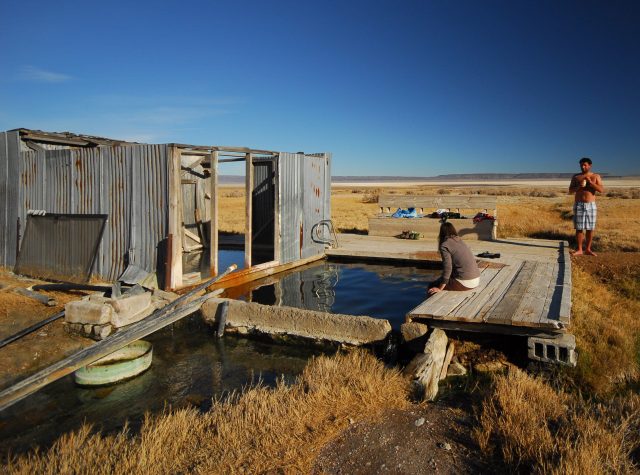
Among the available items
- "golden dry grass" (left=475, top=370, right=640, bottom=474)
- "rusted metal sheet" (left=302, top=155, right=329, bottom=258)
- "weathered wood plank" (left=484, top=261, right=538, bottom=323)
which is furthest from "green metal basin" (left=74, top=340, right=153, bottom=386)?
"rusted metal sheet" (left=302, top=155, right=329, bottom=258)

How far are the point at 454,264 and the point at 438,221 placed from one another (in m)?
8.24

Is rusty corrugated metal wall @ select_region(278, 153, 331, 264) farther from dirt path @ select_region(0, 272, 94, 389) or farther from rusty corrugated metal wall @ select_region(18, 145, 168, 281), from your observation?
dirt path @ select_region(0, 272, 94, 389)

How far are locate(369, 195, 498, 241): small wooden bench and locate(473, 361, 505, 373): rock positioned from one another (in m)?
8.86

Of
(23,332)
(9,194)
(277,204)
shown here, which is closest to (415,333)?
(23,332)

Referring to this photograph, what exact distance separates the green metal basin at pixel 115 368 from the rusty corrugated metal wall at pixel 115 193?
9.98ft

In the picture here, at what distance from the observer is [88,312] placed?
24.1 feet

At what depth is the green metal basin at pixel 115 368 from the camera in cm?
586

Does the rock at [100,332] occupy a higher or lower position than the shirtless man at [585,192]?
lower

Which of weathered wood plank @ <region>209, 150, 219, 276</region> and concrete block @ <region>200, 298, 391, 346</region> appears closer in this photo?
concrete block @ <region>200, 298, 391, 346</region>

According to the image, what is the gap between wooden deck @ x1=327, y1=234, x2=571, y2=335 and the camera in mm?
6207

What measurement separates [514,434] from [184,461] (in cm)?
260

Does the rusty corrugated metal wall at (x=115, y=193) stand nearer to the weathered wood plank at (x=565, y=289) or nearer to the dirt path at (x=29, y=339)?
the dirt path at (x=29, y=339)

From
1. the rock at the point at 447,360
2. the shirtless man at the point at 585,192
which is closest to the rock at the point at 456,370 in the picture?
the rock at the point at 447,360

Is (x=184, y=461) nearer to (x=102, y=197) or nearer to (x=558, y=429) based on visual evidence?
(x=558, y=429)
